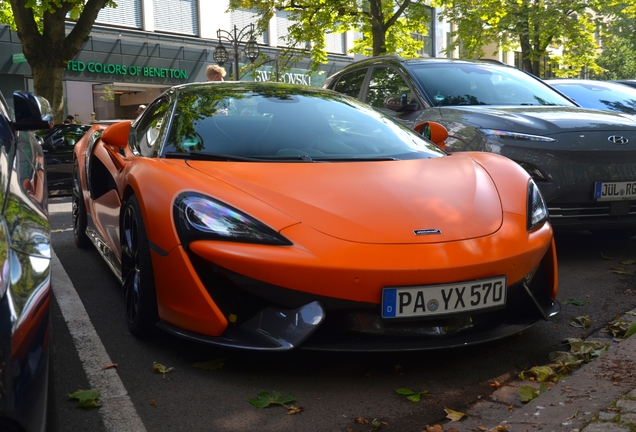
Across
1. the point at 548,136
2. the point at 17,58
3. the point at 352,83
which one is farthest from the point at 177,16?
the point at 548,136

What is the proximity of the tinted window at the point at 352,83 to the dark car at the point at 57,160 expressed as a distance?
4.01 meters

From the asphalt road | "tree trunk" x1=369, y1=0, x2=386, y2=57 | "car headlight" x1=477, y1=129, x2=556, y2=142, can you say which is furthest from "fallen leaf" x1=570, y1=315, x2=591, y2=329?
"tree trunk" x1=369, y1=0, x2=386, y2=57

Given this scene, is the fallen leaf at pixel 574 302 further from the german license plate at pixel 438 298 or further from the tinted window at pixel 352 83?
the tinted window at pixel 352 83

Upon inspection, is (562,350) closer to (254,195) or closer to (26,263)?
(254,195)

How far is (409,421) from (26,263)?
1.51 m

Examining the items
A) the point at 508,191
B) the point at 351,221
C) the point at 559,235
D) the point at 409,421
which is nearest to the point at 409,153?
the point at 508,191

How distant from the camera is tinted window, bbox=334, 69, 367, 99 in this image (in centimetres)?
786

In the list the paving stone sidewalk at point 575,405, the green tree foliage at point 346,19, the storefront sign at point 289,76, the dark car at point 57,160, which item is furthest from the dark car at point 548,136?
the storefront sign at point 289,76

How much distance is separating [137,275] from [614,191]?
10.9ft

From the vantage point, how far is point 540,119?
18.5 ft

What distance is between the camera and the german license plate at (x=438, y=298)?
3066mm

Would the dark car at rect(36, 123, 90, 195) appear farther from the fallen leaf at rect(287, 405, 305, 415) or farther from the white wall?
the white wall

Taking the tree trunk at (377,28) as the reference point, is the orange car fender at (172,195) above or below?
below

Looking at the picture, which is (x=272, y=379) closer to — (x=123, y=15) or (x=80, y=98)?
(x=80, y=98)
